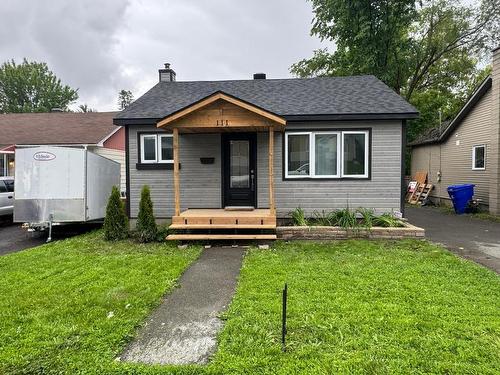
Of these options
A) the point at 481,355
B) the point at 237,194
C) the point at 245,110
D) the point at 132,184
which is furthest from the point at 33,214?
the point at 481,355

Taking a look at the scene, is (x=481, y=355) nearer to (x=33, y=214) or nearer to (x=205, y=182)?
(x=205, y=182)

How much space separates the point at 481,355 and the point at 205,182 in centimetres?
707

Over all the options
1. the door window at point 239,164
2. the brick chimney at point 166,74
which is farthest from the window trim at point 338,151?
the brick chimney at point 166,74

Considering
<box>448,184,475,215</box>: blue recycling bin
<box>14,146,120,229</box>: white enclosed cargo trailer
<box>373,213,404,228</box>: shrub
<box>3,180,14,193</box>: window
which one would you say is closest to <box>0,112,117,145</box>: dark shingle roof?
<box>3,180,14,193</box>: window

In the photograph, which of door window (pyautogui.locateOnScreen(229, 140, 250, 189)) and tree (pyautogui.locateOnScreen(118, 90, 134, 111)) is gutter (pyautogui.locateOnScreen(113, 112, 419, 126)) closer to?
door window (pyautogui.locateOnScreen(229, 140, 250, 189))

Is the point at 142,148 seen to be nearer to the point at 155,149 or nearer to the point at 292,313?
the point at 155,149

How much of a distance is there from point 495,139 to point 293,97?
24.1ft

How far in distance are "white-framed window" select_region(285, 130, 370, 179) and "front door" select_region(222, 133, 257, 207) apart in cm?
96

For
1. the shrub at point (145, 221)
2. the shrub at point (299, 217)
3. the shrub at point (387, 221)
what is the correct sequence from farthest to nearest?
the shrub at point (299, 217) < the shrub at point (387, 221) < the shrub at point (145, 221)

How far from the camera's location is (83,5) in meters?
12.9

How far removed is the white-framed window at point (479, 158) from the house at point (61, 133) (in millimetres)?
14863

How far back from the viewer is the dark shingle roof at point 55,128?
15414 mm

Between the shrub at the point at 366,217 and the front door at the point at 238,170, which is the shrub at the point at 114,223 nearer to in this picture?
the front door at the point at 238,170

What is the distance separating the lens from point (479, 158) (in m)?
13.2
